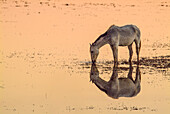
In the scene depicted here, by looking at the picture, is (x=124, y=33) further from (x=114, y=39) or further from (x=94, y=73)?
(x=94, y=73)

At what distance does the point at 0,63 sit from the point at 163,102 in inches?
304

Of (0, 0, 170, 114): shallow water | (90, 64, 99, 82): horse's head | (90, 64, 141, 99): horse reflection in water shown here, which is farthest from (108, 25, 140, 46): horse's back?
(90, 64, 141, 99): horse reflection in water

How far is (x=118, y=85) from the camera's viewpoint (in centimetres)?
1634

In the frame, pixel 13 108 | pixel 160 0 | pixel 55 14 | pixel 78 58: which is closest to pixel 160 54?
pixel 78 58

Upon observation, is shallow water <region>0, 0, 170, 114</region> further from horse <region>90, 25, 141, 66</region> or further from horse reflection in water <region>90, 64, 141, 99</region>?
horse <region>90, 25, 141, 66</region>

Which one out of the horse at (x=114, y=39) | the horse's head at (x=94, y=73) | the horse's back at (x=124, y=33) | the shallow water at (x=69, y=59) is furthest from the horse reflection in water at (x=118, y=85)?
the horse's back at (x=124, y=33)

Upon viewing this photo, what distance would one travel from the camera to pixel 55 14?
37719mm

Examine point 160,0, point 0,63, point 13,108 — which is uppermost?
point 160,0

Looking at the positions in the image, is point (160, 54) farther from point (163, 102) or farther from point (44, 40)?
point (163, 102)

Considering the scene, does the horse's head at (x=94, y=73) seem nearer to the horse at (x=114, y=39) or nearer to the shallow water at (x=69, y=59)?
the shallow water at (x=69, y=59)

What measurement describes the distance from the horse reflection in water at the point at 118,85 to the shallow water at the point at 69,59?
18 centimetres

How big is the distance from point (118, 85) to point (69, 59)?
17.3ft

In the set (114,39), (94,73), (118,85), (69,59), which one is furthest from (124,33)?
(118,85)

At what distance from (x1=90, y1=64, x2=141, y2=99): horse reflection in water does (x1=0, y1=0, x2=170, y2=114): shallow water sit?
0.61 feet
